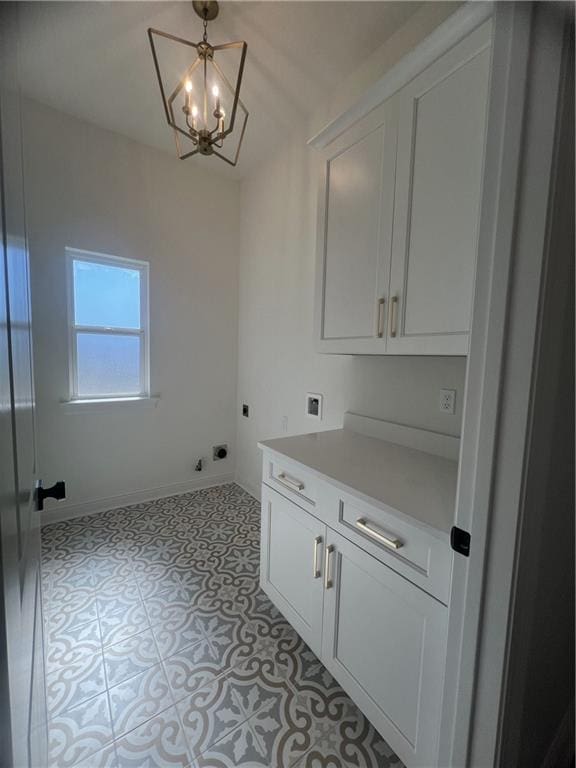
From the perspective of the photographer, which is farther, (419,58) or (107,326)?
(107,326)

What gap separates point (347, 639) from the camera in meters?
1.14

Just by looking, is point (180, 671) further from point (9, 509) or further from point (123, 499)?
point (123, 499)

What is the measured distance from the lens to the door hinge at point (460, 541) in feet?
2.28

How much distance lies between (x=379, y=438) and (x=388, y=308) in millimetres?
728

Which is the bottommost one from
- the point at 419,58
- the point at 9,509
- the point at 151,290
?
the point at 9,509

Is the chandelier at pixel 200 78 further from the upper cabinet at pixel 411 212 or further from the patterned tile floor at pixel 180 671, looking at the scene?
the patterned tile floor at pixel 180 671

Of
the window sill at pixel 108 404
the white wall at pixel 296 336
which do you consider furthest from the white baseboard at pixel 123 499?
the window sill at pixel 108 404

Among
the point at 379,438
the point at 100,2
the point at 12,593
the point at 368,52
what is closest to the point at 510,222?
the point at 12,593

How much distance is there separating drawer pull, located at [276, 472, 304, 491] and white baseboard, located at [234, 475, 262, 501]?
5.00 feet

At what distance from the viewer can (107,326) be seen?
2.58 metres

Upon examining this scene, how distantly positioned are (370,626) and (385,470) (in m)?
0.51

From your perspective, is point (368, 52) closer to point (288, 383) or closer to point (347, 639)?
point (288, 383)

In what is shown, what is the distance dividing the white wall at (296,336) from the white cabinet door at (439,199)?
36 cm

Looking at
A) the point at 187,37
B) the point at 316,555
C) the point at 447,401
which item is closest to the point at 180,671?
the point at 316,555
